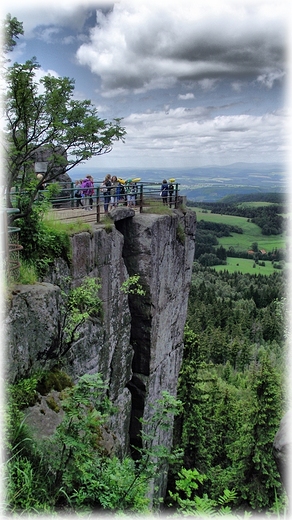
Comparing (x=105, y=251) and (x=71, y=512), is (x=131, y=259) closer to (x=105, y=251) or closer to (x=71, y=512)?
(x=105, y=251)

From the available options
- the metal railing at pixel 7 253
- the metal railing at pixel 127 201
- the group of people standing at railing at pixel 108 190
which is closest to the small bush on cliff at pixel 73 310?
the metal railing at pixel 7 253

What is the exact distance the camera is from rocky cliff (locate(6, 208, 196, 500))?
821cm

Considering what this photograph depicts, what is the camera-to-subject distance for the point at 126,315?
15289 millimetres

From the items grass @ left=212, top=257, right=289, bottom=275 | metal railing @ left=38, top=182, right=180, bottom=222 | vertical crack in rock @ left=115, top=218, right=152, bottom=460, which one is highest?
metal railing @ left=38, top=182, right=180, bottom=222

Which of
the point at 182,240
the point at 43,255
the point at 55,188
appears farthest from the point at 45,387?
the point at 182,240

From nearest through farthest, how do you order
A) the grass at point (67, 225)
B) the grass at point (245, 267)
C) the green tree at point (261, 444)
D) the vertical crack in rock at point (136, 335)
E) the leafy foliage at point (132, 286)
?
the grass at point (67, 225), the leafy foliage at point (132, 286), the vertical crack in rock at point (136, 335), the green tree at point (261, 444), the grass at point (245, 267)

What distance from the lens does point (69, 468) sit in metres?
6.27

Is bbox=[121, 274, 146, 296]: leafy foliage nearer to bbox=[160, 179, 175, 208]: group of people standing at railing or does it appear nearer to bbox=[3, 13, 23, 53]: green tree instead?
bbox=[160, 179, 175, 208]: group of people standing at railing

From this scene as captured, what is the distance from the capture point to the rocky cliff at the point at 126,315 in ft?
26.9

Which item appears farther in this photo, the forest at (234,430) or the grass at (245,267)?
the grass at (245,267)

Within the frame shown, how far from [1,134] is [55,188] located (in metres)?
2.00

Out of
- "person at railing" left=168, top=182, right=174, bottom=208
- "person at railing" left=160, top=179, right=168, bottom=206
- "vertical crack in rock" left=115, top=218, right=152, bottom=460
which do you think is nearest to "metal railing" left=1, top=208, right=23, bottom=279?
"vertical crack in rock" left=115, top=218, right=152, bottom=460

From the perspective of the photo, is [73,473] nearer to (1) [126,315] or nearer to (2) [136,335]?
(1) [126,315]

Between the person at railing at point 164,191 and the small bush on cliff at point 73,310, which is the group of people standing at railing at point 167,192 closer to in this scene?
the person at railing at point 164,191
